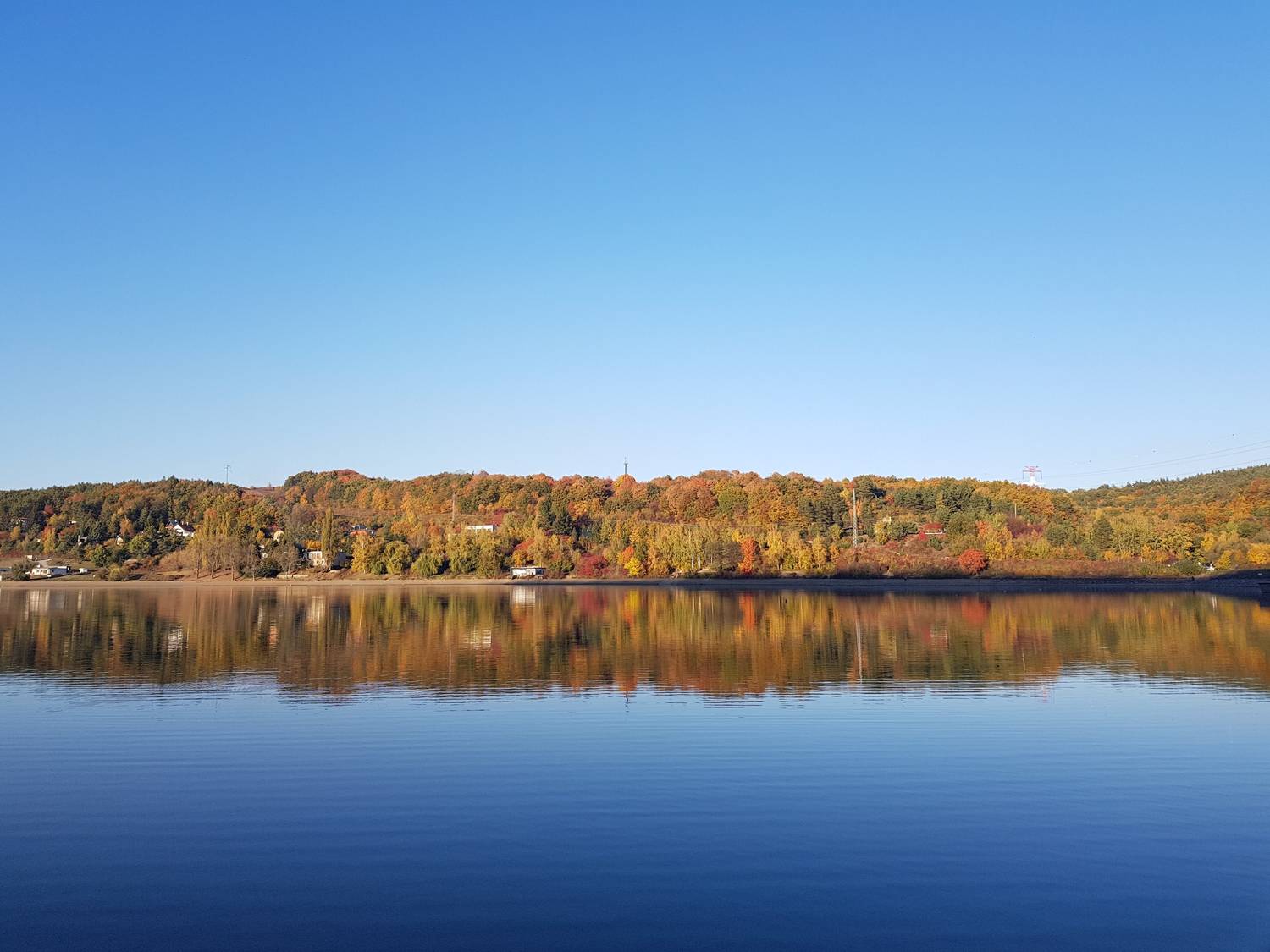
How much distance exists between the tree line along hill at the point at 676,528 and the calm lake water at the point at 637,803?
7189 centimetres

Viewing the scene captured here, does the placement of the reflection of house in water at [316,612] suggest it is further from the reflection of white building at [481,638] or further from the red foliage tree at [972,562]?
the red foliage tree at [972,562]

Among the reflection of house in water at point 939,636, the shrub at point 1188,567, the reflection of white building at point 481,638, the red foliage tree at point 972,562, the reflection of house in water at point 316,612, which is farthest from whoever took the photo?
the red foliage tree at point 972,562

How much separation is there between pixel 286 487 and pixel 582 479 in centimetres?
6282

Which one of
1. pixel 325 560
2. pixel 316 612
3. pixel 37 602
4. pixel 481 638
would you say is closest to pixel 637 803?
pixel 481 638

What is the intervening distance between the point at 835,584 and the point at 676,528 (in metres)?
27.9

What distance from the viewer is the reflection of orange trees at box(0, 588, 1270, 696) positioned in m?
23.1

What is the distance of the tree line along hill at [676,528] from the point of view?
306ft

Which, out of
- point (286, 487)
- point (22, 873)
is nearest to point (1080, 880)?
point (22, 873)

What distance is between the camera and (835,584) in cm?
8262

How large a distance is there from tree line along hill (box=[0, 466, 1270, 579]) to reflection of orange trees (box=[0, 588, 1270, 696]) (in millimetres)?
38146

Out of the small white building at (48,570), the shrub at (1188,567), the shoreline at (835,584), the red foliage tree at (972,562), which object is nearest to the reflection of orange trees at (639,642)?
the shoreline at (835,584)

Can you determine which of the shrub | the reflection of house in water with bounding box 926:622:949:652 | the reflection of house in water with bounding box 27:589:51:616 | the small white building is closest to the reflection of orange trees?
the reflection of house in water with bounding box 926:622:949:652

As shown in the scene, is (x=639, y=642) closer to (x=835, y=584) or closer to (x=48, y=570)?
(x=835, y=584)

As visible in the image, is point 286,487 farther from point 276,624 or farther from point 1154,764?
point 1154,764
